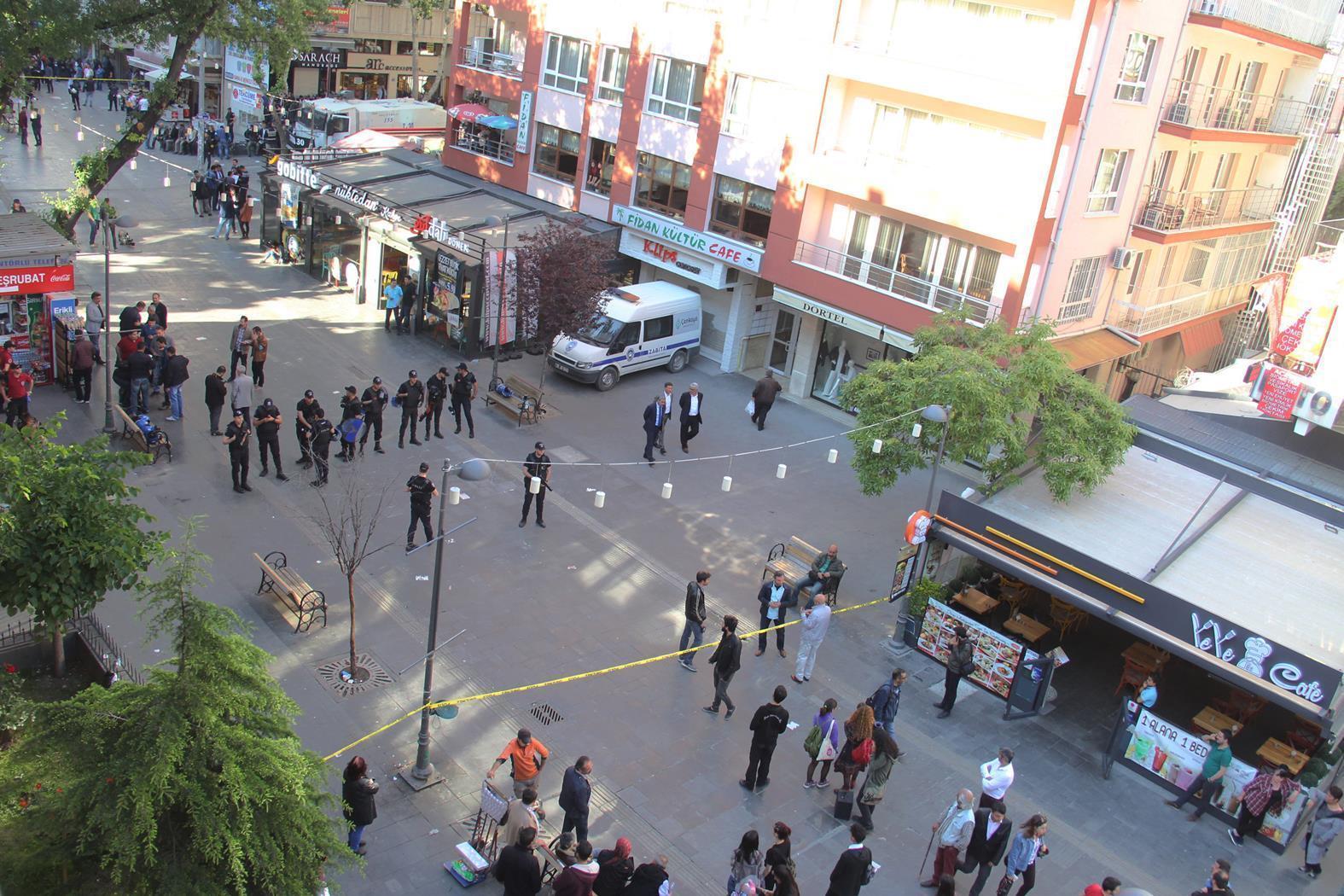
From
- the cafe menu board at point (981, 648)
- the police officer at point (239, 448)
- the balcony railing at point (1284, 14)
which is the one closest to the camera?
the cafe menu board at point (981, 648)

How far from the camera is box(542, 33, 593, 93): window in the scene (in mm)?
31766

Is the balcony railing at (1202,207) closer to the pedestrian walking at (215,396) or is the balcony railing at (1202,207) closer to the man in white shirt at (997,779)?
the man in white shirt at (997,779)

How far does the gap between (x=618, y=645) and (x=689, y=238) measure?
49.7ft

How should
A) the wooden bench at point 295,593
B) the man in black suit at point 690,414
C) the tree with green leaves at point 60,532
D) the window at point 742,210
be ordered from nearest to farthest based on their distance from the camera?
the tree with green leaves at point 60,532 < the wooden bench at point 295,593 < the man in black suit at point 690,414 < the window at point 742,210

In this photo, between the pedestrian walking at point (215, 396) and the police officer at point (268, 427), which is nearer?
the police officer at point (268, 427)

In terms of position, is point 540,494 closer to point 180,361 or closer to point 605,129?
point 180,361

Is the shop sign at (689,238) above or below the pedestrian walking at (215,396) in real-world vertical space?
above

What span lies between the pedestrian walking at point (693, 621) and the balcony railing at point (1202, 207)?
56.0 feet

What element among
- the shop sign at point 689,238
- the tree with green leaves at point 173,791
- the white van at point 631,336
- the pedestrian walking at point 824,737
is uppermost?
the shop sign at point 689,238

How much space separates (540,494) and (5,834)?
12533 mm

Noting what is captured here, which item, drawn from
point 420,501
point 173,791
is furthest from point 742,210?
point 173,791

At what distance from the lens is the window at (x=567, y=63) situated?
31.8 m

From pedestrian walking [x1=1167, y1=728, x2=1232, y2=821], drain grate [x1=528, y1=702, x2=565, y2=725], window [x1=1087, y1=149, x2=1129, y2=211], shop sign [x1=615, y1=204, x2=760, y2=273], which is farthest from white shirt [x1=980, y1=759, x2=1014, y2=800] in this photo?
shop sign [x1=615, y1=204, x2=760, y2=273]

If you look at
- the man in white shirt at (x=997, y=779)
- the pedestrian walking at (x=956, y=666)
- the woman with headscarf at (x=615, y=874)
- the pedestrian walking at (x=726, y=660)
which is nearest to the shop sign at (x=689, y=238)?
the pedestrian walking at (x=956, y=666)
